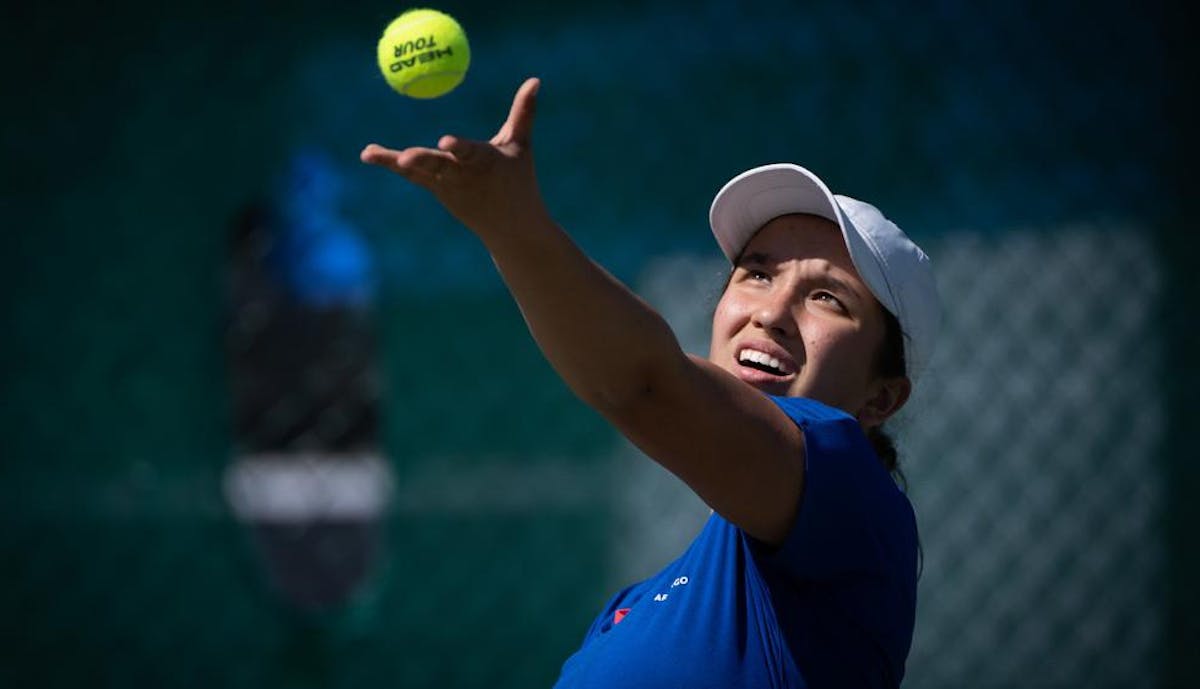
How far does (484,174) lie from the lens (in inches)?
45.3

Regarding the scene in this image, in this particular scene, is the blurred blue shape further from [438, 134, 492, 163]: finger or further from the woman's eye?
[438, 134, 492, 163]: finger

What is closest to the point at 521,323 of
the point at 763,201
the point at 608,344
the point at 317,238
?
the point at 317,238

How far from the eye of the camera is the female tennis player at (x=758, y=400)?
1180mm

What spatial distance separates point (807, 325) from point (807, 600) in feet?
1.06

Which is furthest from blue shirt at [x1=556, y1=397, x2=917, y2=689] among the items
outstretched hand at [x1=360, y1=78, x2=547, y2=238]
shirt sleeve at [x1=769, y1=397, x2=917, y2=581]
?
outstretched hand at [x1=360, y1=78, x2=547, y2=238]

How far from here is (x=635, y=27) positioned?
2.68 m

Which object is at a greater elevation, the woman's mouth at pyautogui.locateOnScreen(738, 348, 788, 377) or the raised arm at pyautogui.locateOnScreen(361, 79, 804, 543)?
the woman's mouth at pyautogui.locateOnScreen(738, 348, 788, 377)

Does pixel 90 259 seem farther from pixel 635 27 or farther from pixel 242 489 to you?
pixel 635 27

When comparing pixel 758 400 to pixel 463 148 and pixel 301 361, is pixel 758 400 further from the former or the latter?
pixel 301 361

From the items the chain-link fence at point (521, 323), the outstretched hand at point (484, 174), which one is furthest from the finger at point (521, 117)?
the chain-link fence at point (521, 323)

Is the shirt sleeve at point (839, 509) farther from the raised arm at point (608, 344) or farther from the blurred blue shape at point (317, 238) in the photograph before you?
the blurred blue shape at point (317, 238)

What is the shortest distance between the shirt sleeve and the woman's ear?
27 cm

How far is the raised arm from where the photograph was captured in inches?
45.5

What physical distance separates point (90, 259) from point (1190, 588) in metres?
2.10
